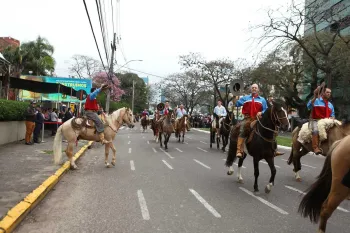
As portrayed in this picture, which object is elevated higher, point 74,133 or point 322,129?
point 322,129

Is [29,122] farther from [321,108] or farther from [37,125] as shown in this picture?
[321,108]

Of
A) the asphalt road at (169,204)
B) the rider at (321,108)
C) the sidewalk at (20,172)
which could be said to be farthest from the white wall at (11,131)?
the rider at (321,108)

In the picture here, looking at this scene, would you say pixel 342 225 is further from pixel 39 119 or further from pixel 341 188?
pixel 39 119

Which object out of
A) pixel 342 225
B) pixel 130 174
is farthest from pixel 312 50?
pixel 342 225

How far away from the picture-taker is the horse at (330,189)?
4.29 metres

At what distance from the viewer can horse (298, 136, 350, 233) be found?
4.29 metres

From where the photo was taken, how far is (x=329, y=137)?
28.1ft

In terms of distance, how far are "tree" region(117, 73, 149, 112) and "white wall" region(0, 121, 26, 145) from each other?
65843mm

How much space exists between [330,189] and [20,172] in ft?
22.9

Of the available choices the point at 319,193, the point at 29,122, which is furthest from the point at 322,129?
the point at 29,122

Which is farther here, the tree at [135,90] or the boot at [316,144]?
the tree at [135,90]

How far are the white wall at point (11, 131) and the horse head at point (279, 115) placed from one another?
1121 centimetres

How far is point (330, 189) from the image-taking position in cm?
465

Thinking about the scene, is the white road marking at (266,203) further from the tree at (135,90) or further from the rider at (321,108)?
the tree at (135,90)
